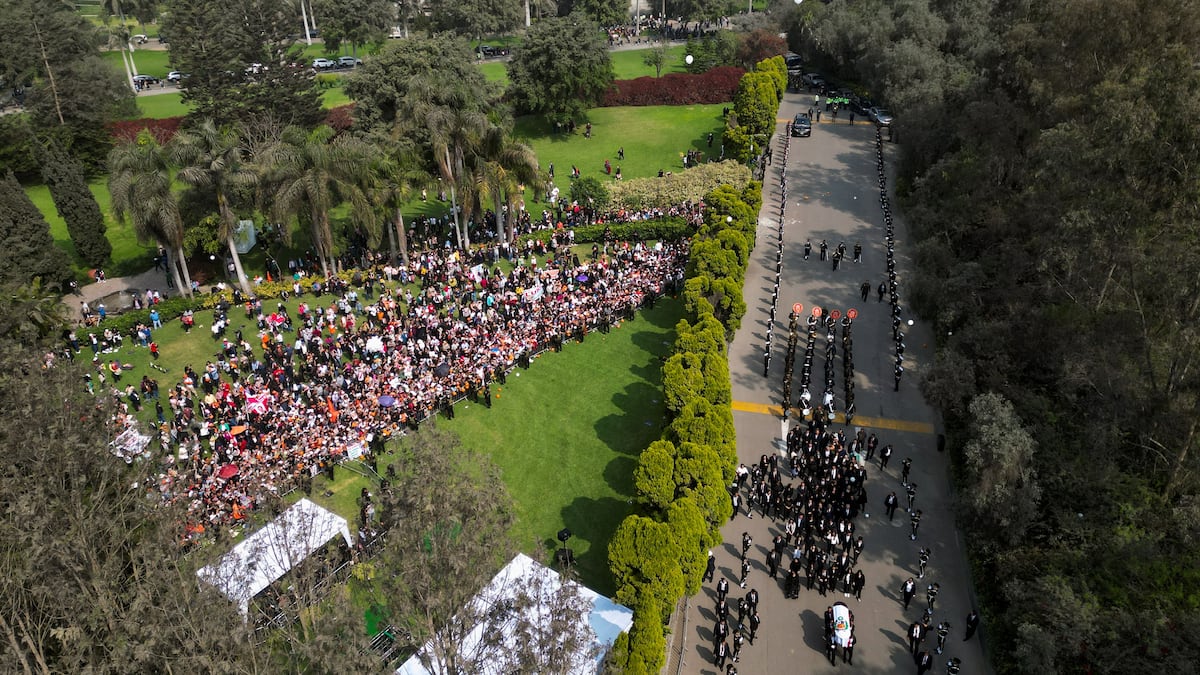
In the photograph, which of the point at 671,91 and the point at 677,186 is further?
the point at 671,91

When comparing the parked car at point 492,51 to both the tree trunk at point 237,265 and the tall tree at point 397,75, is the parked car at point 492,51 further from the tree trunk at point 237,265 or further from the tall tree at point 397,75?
the tree trunk at point 237,265

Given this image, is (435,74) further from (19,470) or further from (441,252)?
(19,470)

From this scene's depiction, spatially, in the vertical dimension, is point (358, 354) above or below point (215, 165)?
below

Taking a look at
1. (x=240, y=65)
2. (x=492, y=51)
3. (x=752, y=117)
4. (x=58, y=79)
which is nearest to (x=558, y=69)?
(x=752, y=117)

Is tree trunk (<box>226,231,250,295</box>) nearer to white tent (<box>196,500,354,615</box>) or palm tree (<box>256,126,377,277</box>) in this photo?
palm tree (<box>256,126,377,277</box>)

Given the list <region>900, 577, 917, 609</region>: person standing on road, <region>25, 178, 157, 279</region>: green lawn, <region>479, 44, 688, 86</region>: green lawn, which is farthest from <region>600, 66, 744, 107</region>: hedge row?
<region>900, 577, 917, 609</region>: person standing on road

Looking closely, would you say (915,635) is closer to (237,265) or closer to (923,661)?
(923,661)
